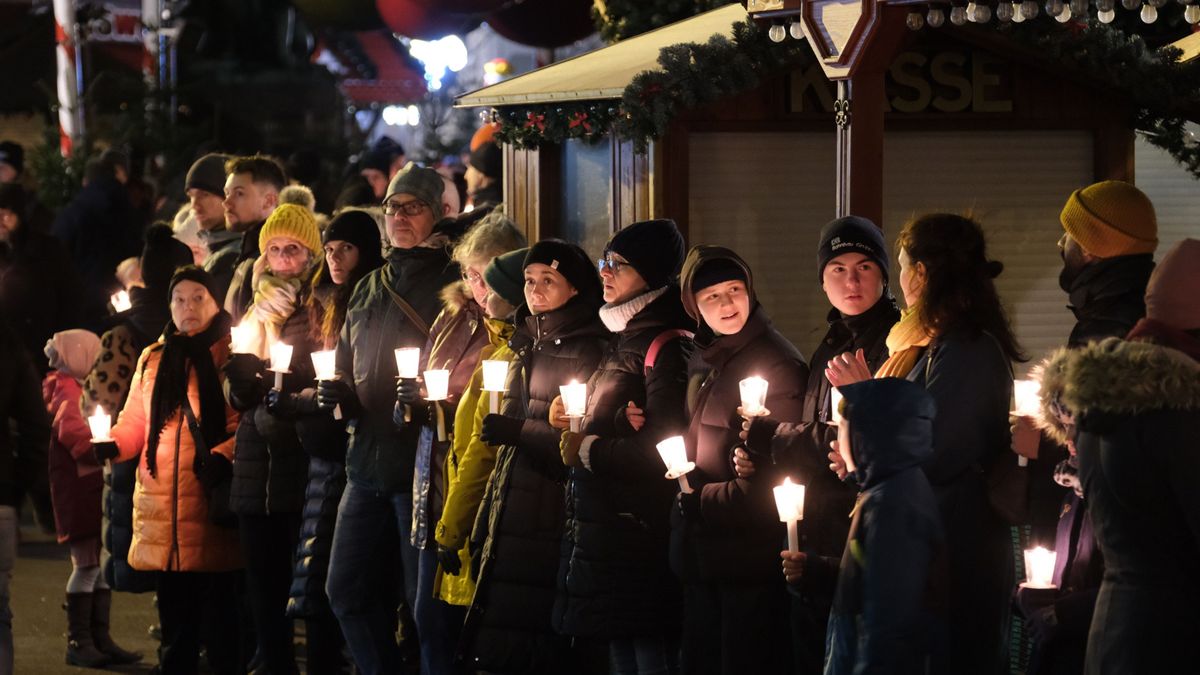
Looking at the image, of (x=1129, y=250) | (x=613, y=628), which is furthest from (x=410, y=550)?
(x=1129, y=250)

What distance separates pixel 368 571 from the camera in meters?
8.77

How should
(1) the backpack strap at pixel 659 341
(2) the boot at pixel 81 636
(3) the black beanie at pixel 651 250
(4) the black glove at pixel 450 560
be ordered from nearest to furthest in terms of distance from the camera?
(1) the backpack strap at pixel 659 341 < (3) the black beanie at pixel 651 250 < (4) the black glove at pixel 450 560 < (2) the boot at pixel 81 636

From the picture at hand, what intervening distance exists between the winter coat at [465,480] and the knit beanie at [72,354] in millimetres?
3355

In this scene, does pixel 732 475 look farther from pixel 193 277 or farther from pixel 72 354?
pixel 72 354

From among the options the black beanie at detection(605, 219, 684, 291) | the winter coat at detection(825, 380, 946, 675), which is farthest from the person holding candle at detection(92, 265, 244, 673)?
the winter coat at detection(825, 380, 946, 675)

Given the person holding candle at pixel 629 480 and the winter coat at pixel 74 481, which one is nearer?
the person holding candle at pixel 629 480

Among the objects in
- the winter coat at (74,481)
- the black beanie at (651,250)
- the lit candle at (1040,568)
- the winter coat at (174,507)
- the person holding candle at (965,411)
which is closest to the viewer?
the lit candle at (1040,568)

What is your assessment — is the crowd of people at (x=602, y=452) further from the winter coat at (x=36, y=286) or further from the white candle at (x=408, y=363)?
the winter coat at (x=36, y=286)

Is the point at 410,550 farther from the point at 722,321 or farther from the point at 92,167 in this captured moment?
the point at 92,167

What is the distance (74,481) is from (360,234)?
2395 millimetres

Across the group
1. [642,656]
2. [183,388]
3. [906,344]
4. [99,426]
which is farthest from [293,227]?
[906,344]

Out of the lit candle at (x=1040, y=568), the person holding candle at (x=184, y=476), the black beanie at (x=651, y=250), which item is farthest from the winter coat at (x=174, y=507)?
the lit candle at (x=1040, y=568)

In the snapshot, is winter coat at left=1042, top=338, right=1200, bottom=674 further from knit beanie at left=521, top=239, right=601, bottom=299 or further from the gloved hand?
knit beanie at left=521, top=239, right=601, bottom=299

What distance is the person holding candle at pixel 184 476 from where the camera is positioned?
926cm
